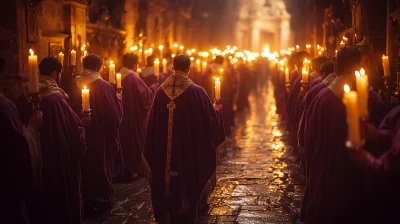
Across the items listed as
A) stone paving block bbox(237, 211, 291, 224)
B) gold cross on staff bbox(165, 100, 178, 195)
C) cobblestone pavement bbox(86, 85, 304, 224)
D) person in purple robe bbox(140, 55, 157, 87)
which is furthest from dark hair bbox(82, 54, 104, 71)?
person in purple robe bbox(140, 55, 157, 87)

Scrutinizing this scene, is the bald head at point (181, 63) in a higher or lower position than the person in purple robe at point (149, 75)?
higher

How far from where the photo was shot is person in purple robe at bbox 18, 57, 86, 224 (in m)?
6.50

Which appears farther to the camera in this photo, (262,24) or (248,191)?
(262,24)

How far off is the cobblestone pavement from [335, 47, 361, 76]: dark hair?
2595mm

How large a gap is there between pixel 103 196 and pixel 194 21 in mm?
28908

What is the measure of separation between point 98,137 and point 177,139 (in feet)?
5.22

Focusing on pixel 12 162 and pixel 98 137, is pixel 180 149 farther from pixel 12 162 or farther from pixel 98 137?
pixel 12 162

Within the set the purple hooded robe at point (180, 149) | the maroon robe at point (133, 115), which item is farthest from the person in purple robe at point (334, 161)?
the maroon robe at point (133, 115)

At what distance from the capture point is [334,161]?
227 inches

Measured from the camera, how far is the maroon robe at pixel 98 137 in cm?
850

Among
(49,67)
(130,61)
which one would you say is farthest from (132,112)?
(49,67)

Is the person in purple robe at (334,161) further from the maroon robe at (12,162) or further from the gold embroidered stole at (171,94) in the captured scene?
the maroon robe at (12,162)

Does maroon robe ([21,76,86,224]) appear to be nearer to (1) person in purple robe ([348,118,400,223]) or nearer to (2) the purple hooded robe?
(2) the purple hooded robe

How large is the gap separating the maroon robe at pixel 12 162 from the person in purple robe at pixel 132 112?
540cm
